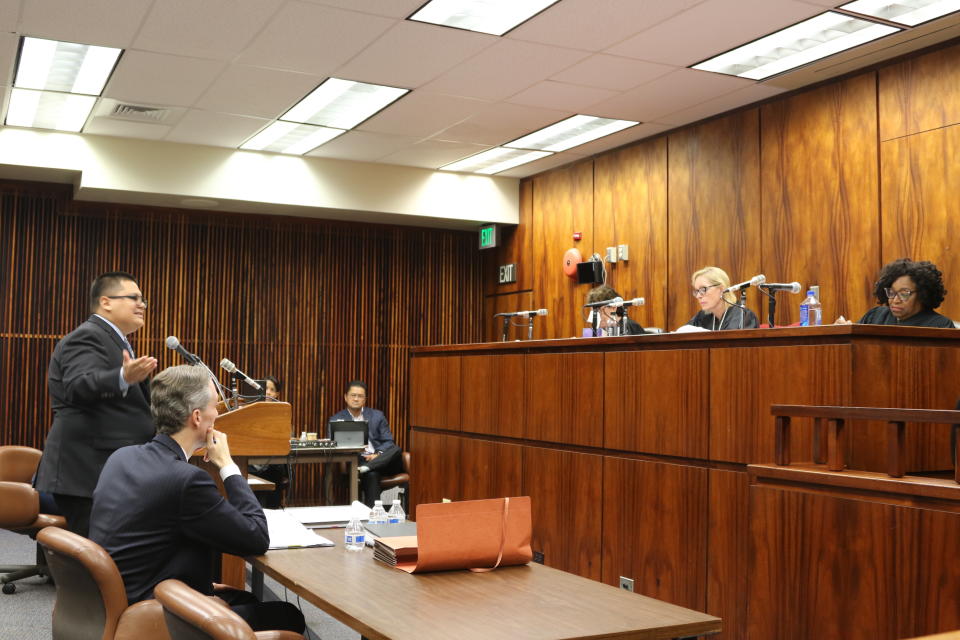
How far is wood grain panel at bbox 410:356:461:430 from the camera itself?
580cm

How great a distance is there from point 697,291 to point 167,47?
359 cm

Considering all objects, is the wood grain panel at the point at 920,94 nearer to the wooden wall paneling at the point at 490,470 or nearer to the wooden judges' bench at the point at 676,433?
the wooden judges' bench at the point at 676,433

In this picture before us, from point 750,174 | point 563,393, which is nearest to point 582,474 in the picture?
point 563,393

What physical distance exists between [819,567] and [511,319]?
6.67 meters

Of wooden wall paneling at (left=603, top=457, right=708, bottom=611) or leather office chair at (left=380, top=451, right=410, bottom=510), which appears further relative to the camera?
leather office chair at (left=380, top=451, right=410, bottom=510)

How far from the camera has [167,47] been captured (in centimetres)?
582

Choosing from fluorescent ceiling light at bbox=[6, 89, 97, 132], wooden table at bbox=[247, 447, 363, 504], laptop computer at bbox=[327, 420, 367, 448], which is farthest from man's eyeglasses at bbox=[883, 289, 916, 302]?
fluorescent ceiling light at bbox=[6, 89, 97, 132]

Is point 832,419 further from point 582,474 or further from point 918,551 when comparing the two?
point 582,474

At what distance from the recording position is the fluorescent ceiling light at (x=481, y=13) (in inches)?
204

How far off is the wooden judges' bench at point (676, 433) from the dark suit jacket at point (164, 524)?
170 centimetres

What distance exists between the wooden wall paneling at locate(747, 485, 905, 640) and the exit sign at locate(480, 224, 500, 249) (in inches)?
260

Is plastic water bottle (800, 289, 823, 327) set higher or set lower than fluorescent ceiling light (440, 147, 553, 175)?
Result: lower

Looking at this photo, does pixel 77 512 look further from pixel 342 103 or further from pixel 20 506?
pixel 342 103

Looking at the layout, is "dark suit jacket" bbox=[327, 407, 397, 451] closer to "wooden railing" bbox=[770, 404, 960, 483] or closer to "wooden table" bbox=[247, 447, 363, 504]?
"wooden table" bbox=[247, 447, 363, 504]
